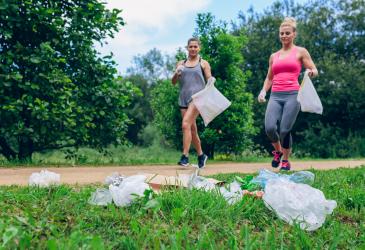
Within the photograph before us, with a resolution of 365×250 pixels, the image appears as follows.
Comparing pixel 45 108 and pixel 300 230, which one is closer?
pixel 300 230

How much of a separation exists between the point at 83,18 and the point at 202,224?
6927 mm

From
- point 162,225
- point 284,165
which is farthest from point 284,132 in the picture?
point 162,225

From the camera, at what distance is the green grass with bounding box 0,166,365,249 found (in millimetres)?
2504

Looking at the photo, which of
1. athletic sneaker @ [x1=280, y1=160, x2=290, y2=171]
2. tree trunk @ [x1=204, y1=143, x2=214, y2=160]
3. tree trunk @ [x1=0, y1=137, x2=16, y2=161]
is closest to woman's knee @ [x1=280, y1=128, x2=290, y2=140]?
athletic sneaker @ [x1=280, y1=160, x2=290, y2=171]

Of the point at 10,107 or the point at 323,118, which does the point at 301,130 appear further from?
the point at 10,107

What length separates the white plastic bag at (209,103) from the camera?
745 centimetres

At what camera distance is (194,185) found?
4.05 metres

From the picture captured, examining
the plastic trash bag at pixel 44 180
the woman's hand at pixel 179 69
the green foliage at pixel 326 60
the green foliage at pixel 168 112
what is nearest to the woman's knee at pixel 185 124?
the woman's hand at pixel 179 69

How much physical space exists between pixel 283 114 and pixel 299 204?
409 centimetres

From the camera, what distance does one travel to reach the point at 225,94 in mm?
13070

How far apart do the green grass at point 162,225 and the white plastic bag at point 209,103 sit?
3930 mm

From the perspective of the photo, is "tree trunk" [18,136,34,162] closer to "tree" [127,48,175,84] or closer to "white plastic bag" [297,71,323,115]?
"white plastic bag" [297,71,323,115]

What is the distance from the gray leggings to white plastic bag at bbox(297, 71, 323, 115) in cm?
21

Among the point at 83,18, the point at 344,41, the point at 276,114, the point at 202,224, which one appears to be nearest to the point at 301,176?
the point at 202,224
